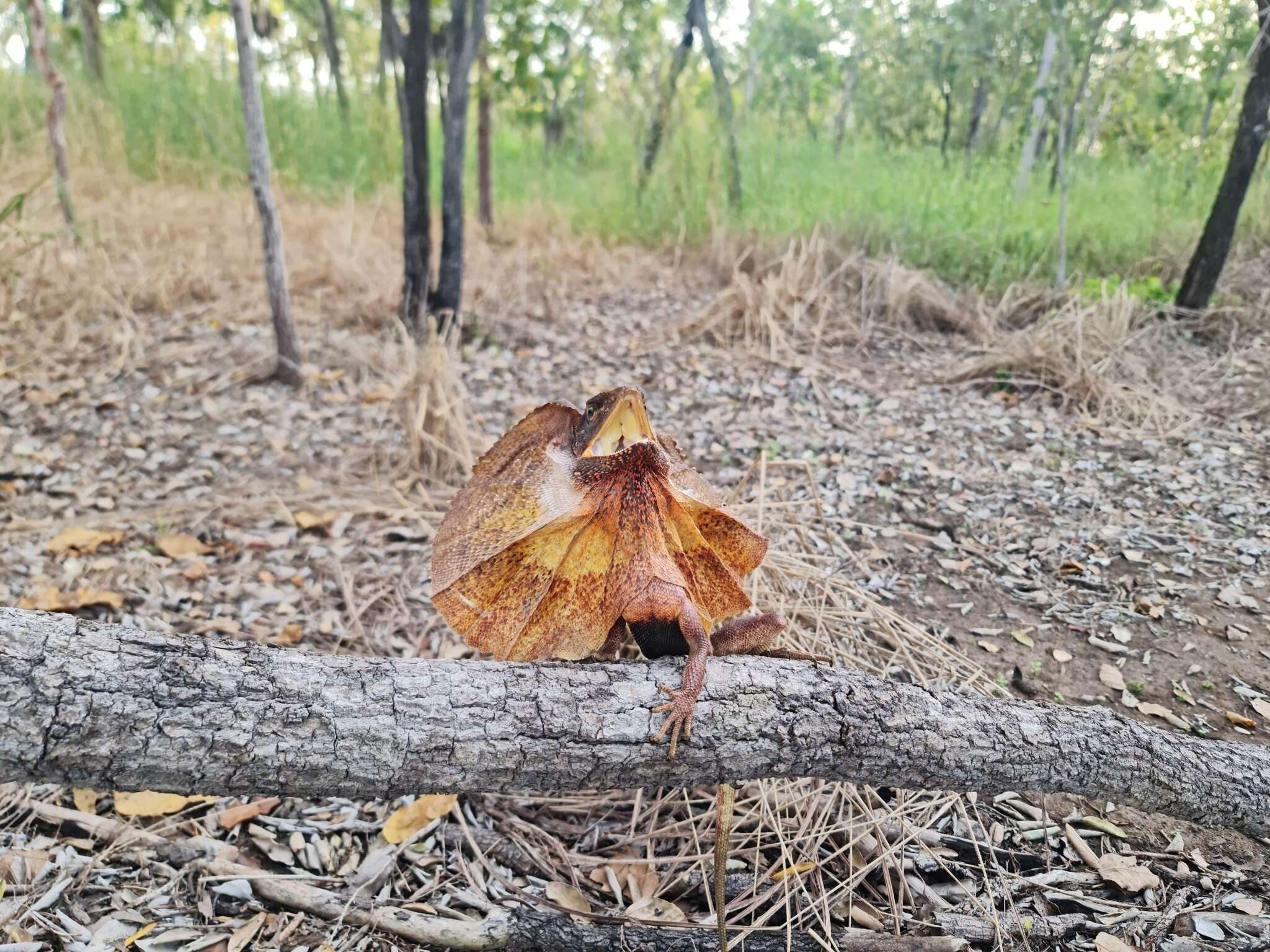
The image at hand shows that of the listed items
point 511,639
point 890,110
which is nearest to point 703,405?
point 511,639

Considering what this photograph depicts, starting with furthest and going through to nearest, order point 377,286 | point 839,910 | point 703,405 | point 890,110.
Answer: point 890,110
point 377,286
point 703,405
point 839,910

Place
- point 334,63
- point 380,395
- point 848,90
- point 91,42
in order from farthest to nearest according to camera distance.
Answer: point 848,90
point 334,63
point 91,42
point 380,395

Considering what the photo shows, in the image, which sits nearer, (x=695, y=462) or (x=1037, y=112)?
(x=695, y=462)

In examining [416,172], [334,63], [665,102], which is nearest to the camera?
[416,172]

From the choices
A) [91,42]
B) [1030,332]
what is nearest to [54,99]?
[91,42]

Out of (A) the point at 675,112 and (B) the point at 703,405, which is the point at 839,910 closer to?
(B) the point at 703,405

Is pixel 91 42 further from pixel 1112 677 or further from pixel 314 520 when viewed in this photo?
pixel 1112 677

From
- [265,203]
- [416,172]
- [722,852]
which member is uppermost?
[416,172]
